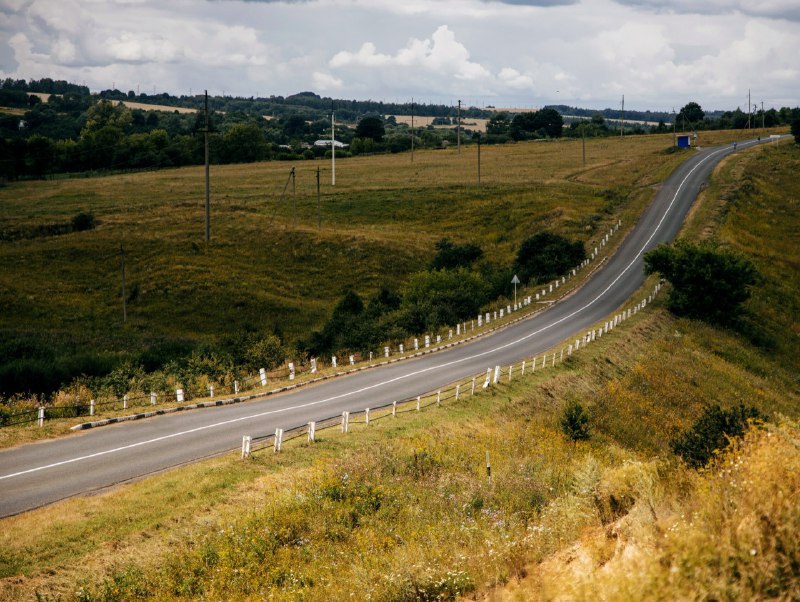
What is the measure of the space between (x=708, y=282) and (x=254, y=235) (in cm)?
5081

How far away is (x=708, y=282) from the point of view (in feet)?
174

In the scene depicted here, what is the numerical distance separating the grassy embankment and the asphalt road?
1456 mm

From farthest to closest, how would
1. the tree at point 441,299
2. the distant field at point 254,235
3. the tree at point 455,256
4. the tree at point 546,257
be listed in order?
the tree at point 455,256
the tree at point 546,257
the distant field at point 254,235
the tree at point 441,299

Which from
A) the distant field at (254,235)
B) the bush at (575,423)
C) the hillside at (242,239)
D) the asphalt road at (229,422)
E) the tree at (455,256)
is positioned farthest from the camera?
the tree at (455,256)

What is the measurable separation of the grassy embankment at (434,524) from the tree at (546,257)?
42862 millimetres

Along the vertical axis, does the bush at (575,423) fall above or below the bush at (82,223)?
below

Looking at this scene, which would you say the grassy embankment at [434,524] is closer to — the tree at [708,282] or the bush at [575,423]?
the bush at [575,423]

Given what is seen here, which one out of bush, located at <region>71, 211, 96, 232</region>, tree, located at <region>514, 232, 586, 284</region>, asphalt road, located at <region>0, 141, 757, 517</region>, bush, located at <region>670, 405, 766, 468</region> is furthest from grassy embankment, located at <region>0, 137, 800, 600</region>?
bush, located at <region>71, 211, 96, 232</region>

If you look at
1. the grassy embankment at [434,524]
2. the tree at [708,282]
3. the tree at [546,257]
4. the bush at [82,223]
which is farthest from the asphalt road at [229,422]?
the bush at [82,223]

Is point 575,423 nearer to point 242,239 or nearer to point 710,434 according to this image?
point 710,434

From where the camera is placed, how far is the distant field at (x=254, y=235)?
212ft

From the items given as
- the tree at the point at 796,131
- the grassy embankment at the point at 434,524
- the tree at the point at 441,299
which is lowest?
the tree at the point at 441,299

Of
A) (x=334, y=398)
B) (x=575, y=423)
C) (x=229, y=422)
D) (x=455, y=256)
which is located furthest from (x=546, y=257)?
(x=229, y=422)

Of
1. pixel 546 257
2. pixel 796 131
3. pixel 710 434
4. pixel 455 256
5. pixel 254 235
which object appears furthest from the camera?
pixel 796 131
